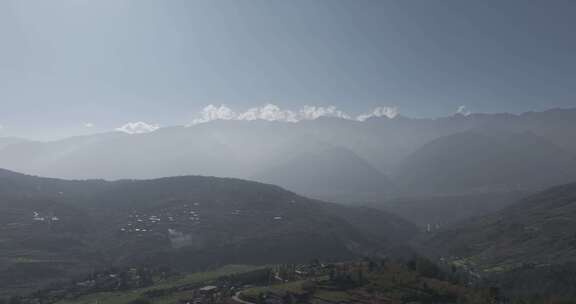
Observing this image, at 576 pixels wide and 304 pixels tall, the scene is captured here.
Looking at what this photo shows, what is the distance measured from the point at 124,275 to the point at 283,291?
248 feet

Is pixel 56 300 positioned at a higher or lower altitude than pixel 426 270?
lower

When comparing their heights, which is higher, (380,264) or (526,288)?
(380,264)

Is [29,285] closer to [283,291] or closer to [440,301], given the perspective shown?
[283,291]

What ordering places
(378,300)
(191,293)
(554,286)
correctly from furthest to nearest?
(554,286) → (191,293) → (378,300)

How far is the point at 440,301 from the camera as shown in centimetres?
11256

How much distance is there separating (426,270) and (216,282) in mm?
63115

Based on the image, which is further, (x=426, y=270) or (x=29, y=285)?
(x=29, y=285)

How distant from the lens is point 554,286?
166375 millimetres

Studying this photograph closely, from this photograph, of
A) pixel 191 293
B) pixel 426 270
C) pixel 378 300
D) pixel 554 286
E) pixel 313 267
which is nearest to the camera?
pixel 378 300

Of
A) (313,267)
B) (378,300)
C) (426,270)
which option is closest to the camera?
(378,300)

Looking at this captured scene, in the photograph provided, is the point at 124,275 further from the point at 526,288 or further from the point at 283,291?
the point at 526,288

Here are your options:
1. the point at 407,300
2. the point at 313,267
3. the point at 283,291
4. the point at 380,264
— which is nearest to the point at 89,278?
the point at 313,267

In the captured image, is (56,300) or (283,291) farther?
(56,300)

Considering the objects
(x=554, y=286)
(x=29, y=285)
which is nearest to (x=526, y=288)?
(x=554, y=286)
